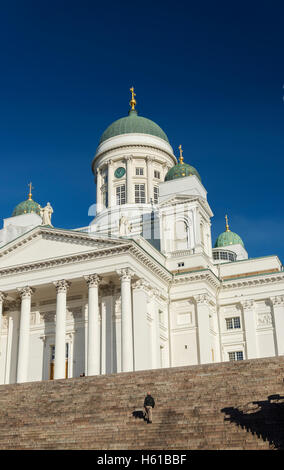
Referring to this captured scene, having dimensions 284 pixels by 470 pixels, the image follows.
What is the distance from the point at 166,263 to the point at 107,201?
1447 cm

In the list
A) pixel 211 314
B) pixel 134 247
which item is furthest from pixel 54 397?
pixel 211 314

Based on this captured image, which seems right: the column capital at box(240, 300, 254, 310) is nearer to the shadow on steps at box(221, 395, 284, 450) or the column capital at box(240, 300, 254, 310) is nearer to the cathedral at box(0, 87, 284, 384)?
the cathedral at box(0, 87, 284, 384)

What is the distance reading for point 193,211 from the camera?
4584 cm

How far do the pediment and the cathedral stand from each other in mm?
74

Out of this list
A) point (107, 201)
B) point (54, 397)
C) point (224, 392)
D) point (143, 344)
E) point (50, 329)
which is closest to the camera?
point (224, 392)

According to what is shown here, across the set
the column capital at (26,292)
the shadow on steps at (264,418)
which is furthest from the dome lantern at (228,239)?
the shadow on steps at (264,418)

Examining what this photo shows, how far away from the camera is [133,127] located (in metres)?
58.2

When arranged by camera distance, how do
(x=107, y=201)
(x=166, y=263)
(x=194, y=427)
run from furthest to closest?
(x=107, y=201), (x=166, y=263), (x=194, y=427)

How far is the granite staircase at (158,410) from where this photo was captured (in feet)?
60.8

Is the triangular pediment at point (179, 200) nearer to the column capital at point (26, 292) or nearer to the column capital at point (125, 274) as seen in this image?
the column capital at point (125, 274)

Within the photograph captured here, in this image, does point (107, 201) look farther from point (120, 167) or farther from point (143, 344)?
point (143, 344)

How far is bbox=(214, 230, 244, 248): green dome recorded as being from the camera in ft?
190

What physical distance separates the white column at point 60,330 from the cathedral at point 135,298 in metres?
0.06

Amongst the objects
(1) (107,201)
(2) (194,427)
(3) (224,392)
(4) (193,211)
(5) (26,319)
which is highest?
(1) (107,201)
